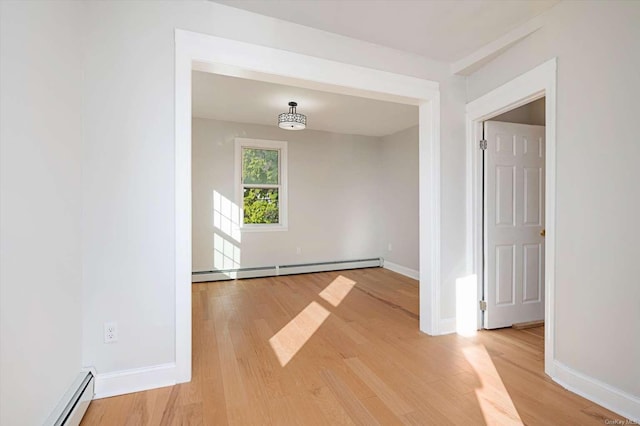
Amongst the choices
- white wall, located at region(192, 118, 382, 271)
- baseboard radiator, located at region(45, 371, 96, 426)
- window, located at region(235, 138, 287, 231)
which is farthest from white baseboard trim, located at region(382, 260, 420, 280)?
baseboard radiator, located at region(45, 371, 96, 426)

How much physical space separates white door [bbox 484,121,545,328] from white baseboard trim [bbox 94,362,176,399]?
9.31 feet

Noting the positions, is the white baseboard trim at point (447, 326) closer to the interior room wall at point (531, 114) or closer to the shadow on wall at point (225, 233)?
the interior room wall at point (531, 114)

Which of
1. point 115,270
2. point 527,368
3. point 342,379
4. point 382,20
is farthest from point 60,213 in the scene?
point 527,368

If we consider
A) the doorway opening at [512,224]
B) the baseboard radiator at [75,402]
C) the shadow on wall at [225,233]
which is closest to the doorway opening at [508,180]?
the doorway opening at [512,224]

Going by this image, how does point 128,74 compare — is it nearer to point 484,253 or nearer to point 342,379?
point 342,379

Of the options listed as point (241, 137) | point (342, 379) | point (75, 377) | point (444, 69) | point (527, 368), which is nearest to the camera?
point (75, 377)

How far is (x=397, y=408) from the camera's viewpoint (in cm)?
175

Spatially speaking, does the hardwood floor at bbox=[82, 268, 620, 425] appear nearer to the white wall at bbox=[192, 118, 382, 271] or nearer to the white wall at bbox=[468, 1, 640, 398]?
the white wall at bbox=[468, 1, 640, 398]

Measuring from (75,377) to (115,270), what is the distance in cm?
61

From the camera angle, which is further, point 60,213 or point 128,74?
point 128,74

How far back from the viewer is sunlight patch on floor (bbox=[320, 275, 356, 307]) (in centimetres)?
397

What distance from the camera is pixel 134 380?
6.28 ft

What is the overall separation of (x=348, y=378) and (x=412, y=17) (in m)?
2.68

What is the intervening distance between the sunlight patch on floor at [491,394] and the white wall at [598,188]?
480 mm
